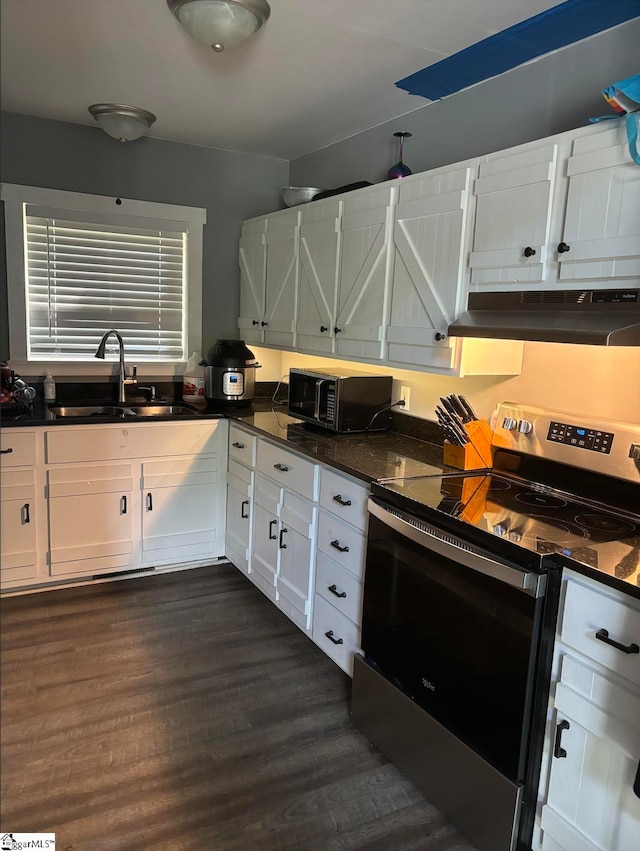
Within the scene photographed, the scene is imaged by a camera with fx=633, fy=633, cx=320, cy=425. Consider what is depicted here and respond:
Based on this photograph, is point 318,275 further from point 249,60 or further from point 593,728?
point 593,728

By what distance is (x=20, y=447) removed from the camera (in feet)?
10.2

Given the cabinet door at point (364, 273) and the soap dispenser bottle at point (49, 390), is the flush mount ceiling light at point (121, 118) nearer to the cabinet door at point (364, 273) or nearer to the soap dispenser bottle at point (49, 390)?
the cabinet door at point (364, 273)

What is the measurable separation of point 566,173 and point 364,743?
2.02 metres

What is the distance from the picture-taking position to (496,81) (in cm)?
255

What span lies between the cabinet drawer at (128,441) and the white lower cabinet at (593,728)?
2.36 metres

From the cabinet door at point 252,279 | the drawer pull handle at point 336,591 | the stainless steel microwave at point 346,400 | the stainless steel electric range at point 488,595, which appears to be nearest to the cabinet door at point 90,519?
the stainless steel microwave at point 346,400

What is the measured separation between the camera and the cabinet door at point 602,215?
174 centimetres

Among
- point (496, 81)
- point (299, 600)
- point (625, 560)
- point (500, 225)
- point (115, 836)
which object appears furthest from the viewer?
point (299, 600)

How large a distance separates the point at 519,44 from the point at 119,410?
2715 mm

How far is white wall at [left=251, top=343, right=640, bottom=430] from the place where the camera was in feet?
6.76

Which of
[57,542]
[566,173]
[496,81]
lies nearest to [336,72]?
A: [496,81]

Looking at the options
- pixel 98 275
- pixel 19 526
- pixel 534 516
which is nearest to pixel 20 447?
pixel 19 526

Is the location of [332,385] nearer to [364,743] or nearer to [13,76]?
Answer: [364,743]

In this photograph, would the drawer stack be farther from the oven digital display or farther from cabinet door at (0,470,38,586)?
cabinet door at (0,470,38,586)
